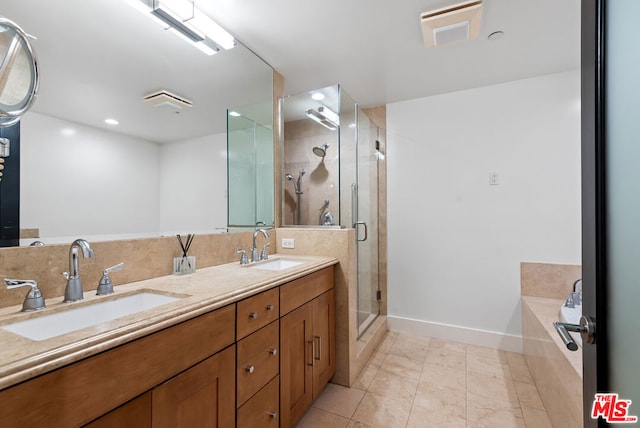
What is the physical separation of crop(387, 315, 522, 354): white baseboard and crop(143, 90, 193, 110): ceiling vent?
268 cm

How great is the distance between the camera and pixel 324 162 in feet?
8.08

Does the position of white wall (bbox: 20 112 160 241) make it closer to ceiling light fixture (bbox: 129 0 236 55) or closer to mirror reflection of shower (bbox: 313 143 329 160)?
ceiling light fixture (bbox: 129 0 236 55)

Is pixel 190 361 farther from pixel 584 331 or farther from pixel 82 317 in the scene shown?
pixel 584 331

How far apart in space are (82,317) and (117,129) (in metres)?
0.83

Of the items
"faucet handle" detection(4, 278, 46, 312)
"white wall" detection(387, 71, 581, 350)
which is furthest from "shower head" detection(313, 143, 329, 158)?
"faucet handle" detection(4, 278, 46, 312)

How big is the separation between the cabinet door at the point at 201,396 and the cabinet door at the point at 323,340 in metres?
0.71

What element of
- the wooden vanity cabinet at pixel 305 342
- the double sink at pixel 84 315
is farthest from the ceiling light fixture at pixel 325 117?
the double sink at pixel 84 315

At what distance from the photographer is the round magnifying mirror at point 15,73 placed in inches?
37.3

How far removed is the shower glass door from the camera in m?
2.62

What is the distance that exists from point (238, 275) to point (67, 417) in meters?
0.86

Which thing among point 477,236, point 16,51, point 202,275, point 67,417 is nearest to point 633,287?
point 67,417

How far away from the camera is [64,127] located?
1.15 m

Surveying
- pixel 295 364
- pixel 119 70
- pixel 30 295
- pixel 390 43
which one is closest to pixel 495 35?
pixel 390 43

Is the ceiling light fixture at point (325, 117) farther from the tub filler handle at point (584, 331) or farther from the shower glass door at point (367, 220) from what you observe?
the tub filler handle at point (584, 331)
